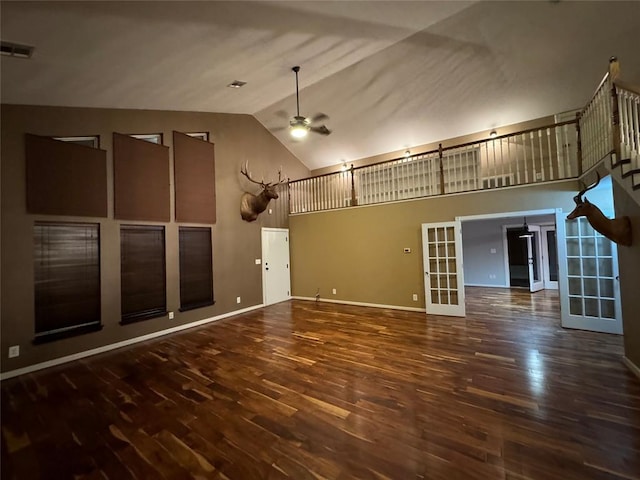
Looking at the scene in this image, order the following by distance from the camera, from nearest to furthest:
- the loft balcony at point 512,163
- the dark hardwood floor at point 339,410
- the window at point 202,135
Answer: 1. the dark hardwood floor at point 339,410
2. the loft balcony at point 512,163
3. the window at point 202,135

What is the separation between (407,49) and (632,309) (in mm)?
5155

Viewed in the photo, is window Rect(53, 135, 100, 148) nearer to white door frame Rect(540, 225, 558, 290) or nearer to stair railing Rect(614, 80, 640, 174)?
stair railing Rect(614, 80, 640, 174)

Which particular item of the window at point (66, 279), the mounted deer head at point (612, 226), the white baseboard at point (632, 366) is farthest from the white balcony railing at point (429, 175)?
the window at point (66, 279)

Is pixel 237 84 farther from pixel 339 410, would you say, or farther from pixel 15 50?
pixel 339 410

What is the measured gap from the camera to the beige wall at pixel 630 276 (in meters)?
2.82

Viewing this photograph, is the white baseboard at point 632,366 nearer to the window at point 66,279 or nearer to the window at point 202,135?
the window at point 66,279

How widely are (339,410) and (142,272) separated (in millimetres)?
4270

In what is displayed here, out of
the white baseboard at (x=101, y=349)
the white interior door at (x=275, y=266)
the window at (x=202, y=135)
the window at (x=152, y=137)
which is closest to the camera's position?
the white baseboard at (x=101, y=349)

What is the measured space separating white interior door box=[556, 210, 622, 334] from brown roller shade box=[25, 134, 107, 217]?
7835 mm

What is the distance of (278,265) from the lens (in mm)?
7480

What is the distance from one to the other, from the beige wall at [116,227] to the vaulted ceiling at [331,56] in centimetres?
28

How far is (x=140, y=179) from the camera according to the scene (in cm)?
483

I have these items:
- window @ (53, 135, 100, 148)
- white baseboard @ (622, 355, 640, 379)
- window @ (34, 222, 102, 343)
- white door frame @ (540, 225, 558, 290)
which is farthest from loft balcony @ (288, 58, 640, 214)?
window @ (34, 222, 102, 343)

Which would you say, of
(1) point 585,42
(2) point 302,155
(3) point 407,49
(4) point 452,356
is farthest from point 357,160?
(4) point 452,356
